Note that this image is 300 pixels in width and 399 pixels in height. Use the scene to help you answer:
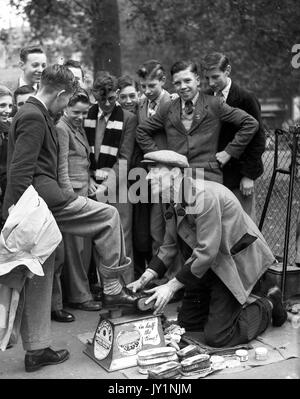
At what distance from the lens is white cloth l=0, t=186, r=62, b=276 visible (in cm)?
361

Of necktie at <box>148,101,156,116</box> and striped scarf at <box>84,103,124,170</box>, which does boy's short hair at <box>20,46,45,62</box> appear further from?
necktie at <box>148,101,156,116</box>

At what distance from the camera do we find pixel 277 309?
4.52 m

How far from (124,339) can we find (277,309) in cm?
127

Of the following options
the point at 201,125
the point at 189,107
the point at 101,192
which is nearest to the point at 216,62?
the point at 189,107

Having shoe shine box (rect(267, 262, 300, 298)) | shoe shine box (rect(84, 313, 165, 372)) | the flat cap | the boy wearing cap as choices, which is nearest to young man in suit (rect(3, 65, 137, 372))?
shoe shine box (rect(84, 313, 165, 372))

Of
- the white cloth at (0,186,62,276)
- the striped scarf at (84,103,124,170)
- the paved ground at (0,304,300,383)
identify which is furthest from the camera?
A: the striped scarf at (84,103,124,170)

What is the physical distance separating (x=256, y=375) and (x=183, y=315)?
0.94 meters

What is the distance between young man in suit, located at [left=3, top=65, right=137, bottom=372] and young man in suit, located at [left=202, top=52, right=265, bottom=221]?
1458 mm

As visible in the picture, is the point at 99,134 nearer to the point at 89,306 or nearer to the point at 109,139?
the point at 109,139

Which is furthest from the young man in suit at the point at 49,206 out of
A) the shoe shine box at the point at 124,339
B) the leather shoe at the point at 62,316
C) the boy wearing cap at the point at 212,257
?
the leather shoe at the point at 62,316

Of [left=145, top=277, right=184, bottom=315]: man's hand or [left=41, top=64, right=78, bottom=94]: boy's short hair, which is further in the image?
[left=145, top=277, right=184, bottom=315]: man's hand

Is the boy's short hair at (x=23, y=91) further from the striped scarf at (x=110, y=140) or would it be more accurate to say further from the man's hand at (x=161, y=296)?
the man's hand at (x=161, y=296)

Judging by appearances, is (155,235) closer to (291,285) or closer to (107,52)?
(291,285)
